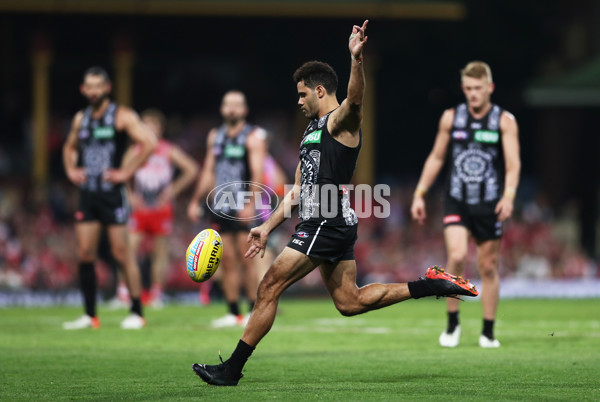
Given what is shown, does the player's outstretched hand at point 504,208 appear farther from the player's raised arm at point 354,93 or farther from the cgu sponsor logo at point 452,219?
the player's raised arm at point 354,93

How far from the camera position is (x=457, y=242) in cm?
1099

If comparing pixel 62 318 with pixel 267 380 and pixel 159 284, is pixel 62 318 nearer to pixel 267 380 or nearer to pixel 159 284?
pixel 159 284

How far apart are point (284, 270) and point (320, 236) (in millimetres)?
361

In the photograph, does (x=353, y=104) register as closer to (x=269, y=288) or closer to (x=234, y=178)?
(x=269, y=288)

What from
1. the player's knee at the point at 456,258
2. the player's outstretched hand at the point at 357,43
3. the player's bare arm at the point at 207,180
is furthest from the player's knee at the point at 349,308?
the player's bare arm at the point at 207,180

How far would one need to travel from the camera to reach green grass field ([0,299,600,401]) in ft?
26.3

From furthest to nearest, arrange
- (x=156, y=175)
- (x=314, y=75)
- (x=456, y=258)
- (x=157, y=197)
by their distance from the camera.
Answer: (x=156, y=175), (x=157, y=197), (x=456, y=258), (x=314, y=75)

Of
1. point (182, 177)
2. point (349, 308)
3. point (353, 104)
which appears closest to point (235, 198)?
point (182, 177)

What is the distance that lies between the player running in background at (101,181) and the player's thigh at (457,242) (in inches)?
150

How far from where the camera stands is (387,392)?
26.0ft

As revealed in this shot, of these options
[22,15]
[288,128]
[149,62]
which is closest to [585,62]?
[288,128]

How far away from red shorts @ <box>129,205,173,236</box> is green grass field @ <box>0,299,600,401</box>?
2.71m

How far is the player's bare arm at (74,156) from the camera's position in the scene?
13086 millimetres

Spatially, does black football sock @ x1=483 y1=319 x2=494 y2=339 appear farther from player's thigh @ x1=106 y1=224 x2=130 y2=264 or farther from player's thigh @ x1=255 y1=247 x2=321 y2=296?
player's thigh @ x1=106 y1=224 x2=130 y2=264
